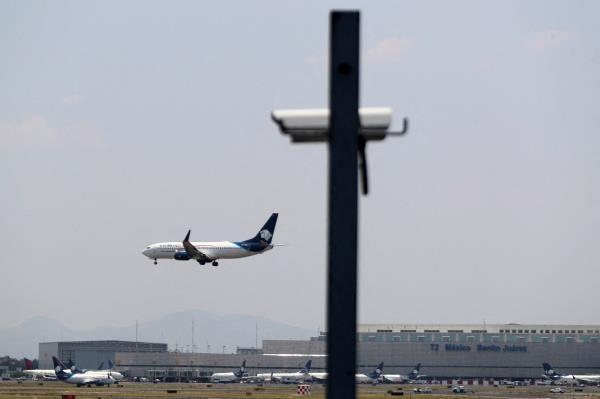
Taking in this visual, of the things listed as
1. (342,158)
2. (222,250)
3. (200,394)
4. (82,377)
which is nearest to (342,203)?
(342,158)

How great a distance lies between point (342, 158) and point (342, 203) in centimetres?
54

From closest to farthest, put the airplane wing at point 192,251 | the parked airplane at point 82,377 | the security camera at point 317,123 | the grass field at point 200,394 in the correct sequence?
the security camera at point 317,123
the grass field at point 200,394
the airplane wing at point 192,251
the parked airplane at point 82,377

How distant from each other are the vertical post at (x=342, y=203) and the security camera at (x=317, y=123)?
10 cm

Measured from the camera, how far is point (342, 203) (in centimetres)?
1376

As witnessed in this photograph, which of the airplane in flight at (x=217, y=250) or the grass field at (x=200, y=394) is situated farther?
Answer: the airplane in flight at (x=217, y=250)

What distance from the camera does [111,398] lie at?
129 metres

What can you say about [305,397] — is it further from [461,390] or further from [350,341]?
[350,341]

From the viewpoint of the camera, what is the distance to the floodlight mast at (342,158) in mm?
13539

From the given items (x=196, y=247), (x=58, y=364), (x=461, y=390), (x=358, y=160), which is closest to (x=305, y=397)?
(x=196, y=247)

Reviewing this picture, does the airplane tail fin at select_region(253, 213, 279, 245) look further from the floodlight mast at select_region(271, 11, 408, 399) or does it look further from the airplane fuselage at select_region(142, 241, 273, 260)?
the floodlight mast at select_region(271, 11, 408, 399)

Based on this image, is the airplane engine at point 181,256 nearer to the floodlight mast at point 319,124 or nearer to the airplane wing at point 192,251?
the airplane wing at point 192,251

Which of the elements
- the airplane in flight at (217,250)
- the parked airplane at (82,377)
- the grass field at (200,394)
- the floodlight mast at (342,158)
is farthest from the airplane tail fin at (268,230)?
the floodlight mast at (342,158)

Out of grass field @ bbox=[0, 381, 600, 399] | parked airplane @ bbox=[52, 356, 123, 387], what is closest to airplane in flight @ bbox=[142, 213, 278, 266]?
grass field @ bbox=[0, 381, 600, 399]

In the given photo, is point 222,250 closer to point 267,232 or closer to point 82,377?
point 267,232
